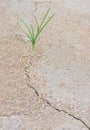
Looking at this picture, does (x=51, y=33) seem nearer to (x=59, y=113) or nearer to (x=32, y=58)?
(x=32, y=58)

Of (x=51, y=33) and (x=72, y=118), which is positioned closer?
(x=72, y=118)

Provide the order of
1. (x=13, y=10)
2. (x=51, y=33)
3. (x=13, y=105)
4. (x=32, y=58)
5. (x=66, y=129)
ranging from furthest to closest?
(x=13, y=10) < (x=51, y=33) < (x=32, y=58) < (x=13, y=105) < (x=66, y=129)

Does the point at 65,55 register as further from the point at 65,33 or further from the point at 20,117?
the point at 20,117

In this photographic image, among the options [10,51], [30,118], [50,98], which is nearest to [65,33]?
[10,51]

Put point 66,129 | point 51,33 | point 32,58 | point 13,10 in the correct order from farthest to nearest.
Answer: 1. point 13,10
2. point 51,33
3. point 32,58
4. point 66,129

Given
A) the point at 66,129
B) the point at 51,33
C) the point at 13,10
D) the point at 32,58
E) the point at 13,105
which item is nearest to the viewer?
the point at 66,129

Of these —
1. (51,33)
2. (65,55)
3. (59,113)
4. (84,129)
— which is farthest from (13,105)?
(51,33)
